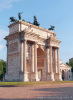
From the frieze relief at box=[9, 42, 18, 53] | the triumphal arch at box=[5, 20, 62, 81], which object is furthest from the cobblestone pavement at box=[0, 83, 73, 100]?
the frieze relief at box=[9, 42, 18, 53]

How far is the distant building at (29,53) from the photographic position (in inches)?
1574

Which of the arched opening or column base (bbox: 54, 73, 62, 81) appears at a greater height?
the arched opening

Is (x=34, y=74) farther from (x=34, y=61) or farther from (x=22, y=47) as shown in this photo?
(x=22, y=47)

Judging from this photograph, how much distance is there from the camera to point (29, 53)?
4297 cm

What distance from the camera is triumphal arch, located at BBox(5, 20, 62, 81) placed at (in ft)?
131

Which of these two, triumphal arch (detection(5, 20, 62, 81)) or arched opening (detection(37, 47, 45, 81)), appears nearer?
triumphal arch (detection(5, 20, 62, 81))

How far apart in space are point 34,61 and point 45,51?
27.0 ft

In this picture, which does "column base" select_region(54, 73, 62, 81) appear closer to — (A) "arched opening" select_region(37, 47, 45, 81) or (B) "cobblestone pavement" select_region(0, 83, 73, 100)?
(A) "arched opening" select_region(37, 47, 45, 81)

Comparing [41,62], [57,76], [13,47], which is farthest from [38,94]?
[41,62]

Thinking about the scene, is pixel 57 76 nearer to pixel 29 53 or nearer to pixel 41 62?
pixel 41 62

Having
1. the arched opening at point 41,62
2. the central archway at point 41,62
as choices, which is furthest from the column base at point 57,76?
the arched opening at point 41,62

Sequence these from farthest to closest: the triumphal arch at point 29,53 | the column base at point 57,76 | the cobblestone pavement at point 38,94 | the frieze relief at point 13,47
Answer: the column base at point 57,76
the frieze relief at point 13,47
the triumphal arch at point 29,53
the cobblestone pavement at point 38,94

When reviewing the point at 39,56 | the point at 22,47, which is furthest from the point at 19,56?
the point at 39,56

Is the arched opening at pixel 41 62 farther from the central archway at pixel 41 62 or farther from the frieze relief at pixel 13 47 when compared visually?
the frieze relief at pixel 13 47
